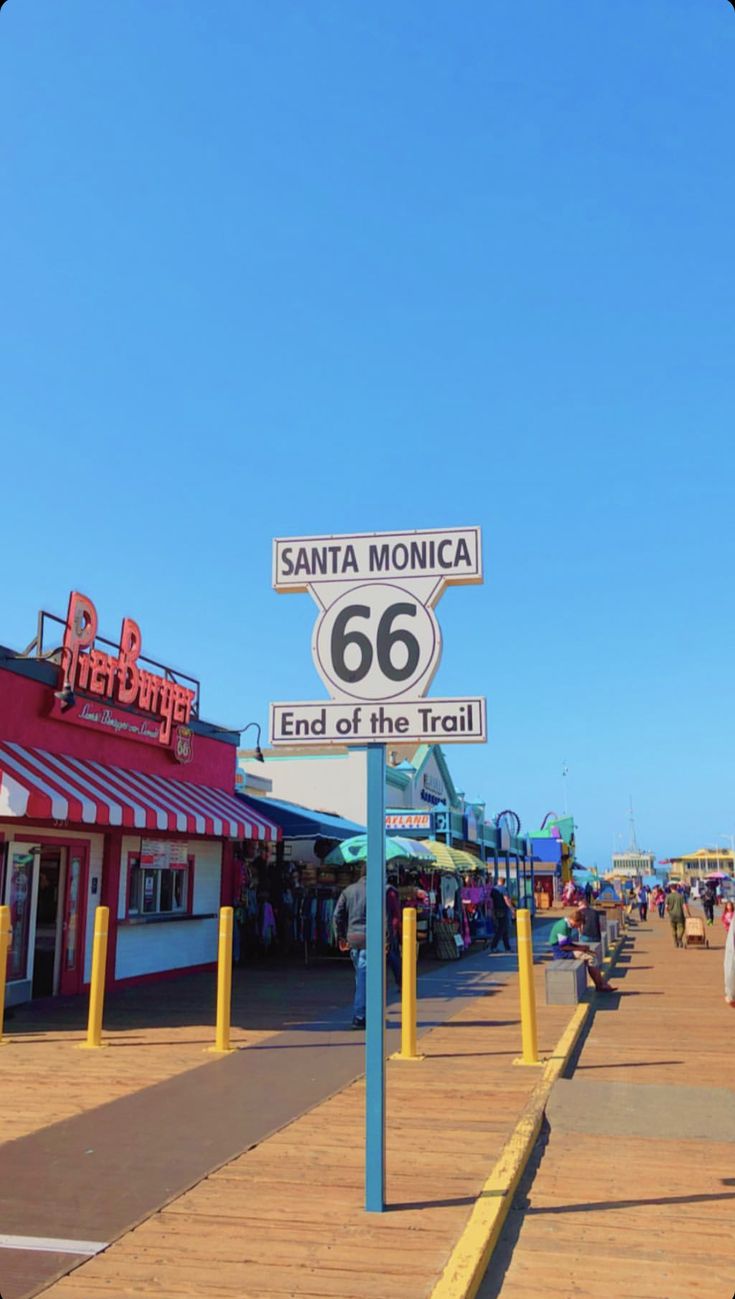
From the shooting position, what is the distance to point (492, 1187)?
5457mm

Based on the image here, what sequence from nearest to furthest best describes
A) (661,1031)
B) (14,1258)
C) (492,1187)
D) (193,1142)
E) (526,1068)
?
(14,1258) → (492,1187) → (193,1142) → (526,1068) → (661,1031)

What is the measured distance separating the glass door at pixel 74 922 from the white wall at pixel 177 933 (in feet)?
2.77

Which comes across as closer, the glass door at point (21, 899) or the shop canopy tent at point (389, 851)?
the glass door at point (21, 899)

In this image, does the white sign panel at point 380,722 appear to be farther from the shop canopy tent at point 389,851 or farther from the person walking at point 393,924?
the shop canopy tent at point 389,851

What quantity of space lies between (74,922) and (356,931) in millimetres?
5419

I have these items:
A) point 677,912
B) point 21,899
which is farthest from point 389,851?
point 677,912

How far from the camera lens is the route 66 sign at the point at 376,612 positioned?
17.5 feet

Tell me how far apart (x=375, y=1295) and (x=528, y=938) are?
226 inches

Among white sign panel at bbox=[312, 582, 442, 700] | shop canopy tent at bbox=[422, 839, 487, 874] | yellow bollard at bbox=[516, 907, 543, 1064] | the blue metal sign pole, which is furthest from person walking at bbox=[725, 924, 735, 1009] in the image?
shop canopy tent at bbox=[422, 839, 487, 874]

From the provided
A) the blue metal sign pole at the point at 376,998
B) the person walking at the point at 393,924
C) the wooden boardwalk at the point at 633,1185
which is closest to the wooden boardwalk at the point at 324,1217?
the blue metal sign pole at the point at 376,998

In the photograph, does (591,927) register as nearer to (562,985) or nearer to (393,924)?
(562,985)

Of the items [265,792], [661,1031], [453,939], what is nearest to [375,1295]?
[661,1031]

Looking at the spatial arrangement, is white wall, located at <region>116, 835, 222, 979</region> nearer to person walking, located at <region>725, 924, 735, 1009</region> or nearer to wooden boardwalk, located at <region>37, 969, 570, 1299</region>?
wooden boardwalk, located at <region>37, 969, 570, 1299</region>

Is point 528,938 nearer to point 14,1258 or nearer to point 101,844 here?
point 14,1258
